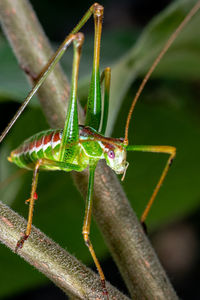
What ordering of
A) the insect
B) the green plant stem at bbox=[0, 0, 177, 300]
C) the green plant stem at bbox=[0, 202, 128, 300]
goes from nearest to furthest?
1. the green plant stem at bbox=[0, 202, 128, 300]
2. the green plant stem at bbox=[0, 0, 177, 300]
3. the insect

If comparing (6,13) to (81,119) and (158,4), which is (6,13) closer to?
(81,119)

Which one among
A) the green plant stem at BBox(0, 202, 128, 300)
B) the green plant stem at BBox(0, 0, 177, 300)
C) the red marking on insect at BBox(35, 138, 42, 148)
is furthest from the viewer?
the red marking on insect at BBox(35, 138, 42, 148)

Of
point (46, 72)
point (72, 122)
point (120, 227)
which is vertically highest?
point (46, 72)

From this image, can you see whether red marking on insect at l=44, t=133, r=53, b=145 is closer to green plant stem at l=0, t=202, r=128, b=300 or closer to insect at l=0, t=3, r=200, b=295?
insect at l=0, t=3, r=200, b=295

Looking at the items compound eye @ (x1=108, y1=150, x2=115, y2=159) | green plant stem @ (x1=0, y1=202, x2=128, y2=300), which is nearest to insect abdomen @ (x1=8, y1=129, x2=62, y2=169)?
compound eye @ (x1=108, y1=150, x2=115, y2=159)

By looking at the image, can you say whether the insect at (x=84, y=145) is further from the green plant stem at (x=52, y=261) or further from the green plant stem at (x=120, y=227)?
the green plant stem at (x=52, y=261)

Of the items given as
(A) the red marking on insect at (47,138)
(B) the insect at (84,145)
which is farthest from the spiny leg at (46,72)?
(A) the red marking on insect at (47,138)

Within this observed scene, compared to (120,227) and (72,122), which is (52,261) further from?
(72,122)

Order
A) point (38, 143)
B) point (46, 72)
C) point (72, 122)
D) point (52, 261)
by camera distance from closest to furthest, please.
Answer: point (52, 261), point (46, 72), point (72, 122), point (38, 143)

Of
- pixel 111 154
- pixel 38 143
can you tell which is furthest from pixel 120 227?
pixel 38 143
